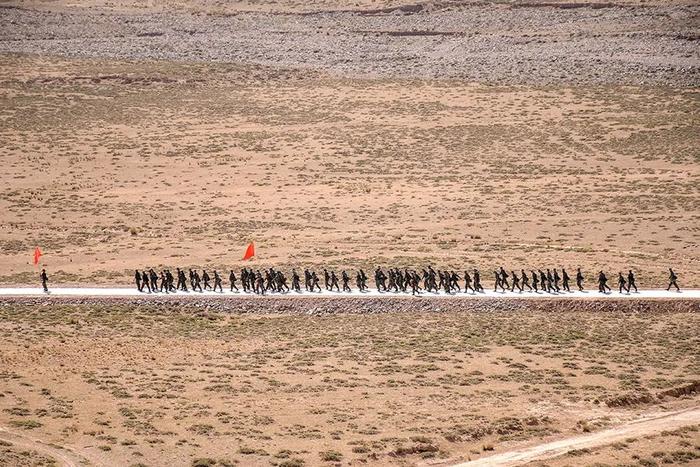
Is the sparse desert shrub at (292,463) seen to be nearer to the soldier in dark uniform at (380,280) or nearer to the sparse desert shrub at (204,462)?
the sparse desert shrub at (204,462)

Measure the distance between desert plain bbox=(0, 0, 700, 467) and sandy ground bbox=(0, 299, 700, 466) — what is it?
0.35 feet

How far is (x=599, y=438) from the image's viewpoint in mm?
29656

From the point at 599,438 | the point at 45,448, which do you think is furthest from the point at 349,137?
the point at 45,448

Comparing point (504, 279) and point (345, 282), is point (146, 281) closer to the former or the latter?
point (345, 282)

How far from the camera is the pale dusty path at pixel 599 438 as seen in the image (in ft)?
92.7

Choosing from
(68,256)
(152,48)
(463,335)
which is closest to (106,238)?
(68,256)

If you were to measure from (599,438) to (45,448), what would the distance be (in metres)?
13.3

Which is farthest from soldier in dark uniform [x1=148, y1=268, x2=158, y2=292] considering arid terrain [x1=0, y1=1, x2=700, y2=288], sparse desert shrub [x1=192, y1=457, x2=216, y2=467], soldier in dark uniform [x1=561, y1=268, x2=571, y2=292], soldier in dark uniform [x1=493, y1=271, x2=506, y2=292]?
sparse desert shrub [x1=192, y1=457, x2=216, y2=467]

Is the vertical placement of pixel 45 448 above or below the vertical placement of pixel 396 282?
below

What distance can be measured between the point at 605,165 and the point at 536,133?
7821 millimetres

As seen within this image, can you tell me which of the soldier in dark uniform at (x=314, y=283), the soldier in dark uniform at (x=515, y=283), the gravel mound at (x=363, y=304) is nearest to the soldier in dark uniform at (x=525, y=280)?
the soldier in dark uniform at (x=515, y=283)

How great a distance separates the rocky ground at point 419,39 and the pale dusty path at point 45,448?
220 ft

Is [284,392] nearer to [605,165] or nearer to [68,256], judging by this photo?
[68,256]

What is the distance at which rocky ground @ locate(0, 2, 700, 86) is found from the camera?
92.8 metres
